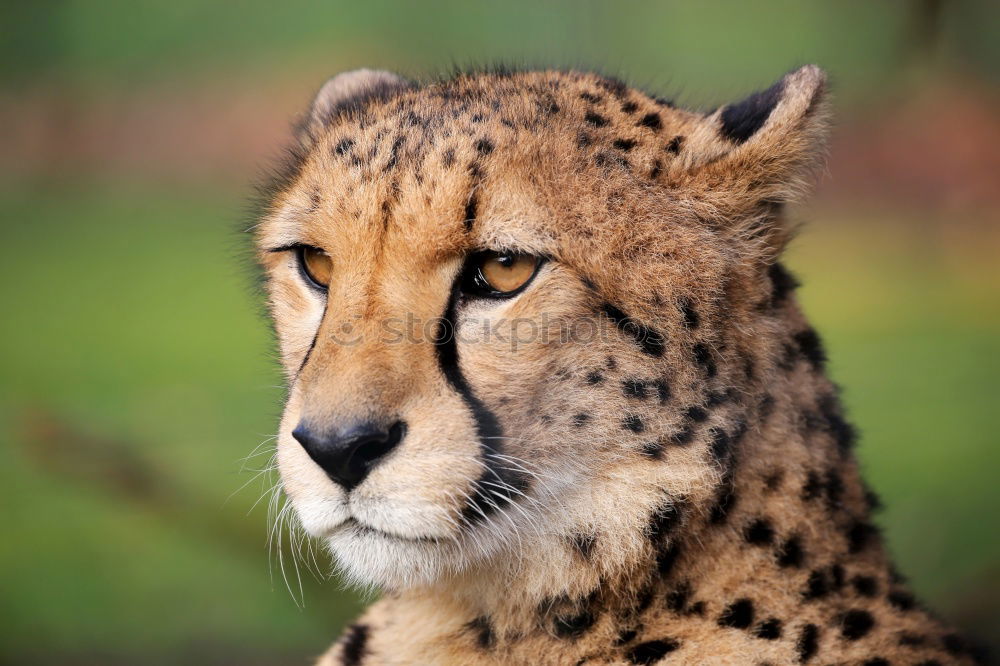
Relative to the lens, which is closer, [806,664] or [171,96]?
[806,664]

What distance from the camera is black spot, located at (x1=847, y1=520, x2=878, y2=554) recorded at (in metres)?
1.36

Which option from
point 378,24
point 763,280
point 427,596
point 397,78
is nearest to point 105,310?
point 378,24

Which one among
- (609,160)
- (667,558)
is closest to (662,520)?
(667,558)

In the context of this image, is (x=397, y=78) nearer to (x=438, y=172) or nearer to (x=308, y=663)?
(x=438, y=172)

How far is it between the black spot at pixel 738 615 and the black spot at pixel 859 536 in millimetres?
179

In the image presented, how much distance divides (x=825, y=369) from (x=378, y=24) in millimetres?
2771

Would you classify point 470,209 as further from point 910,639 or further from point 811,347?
point 910,639

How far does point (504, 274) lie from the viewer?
1.31 m

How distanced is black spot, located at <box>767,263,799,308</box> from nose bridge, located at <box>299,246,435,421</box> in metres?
0.48

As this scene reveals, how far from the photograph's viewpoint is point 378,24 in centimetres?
379

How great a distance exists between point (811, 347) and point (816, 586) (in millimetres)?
328

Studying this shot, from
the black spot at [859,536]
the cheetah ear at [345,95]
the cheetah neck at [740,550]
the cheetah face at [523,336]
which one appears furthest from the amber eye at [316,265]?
the black spot at [859,536]

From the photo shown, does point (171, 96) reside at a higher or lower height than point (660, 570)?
higher

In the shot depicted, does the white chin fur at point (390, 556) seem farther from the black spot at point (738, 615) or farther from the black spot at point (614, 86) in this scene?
the black spot at point (614, 86)
